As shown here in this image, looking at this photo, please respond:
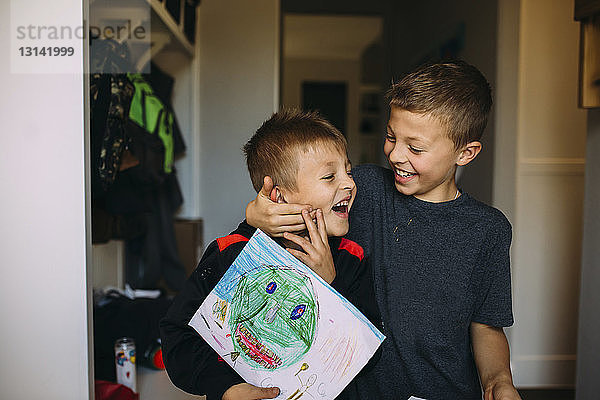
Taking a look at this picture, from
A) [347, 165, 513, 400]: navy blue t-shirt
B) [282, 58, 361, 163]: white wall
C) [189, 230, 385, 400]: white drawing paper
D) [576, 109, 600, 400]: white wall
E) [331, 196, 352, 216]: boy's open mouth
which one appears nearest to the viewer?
[189, 230, 385, 400]: white drawing paper

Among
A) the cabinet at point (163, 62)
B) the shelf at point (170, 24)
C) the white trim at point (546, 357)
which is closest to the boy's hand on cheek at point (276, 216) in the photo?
the cabinet at point (163, 62)

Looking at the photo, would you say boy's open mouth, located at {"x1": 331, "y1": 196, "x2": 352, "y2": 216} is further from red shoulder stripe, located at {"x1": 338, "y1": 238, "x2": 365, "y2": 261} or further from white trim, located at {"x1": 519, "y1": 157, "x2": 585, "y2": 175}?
white trim, located at {"x1": 519, "y1": 157, "x2": 585, "y2": 175}

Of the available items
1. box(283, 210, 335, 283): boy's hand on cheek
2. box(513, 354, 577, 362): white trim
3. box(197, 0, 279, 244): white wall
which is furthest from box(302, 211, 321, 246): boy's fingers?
box(513, 354, 577, 362): white trim

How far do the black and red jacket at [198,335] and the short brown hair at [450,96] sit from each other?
32 centimetres

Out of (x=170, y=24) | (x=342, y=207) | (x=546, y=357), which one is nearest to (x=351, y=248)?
(x=342, y=207)

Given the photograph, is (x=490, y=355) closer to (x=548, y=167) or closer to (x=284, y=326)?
(x=284, y=326)

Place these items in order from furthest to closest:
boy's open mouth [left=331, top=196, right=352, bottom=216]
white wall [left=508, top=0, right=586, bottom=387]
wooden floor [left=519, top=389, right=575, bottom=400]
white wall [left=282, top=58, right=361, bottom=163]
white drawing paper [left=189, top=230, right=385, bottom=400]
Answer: white wall [left=282, top=58, right=361, bottom=163]
white wall [left=508, top=0, right=586, bottom=387]
wooden floor [left=519, top=389, right=575, bottom=400]
boy's open mouth [left=331, top=196, right=352, bottom=216]
white drawing paper [left=189, top=230, right=385, bottom=400]

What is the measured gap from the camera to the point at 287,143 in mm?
921

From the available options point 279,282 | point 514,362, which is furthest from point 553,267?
point 279,282

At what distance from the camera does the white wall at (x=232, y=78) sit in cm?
277

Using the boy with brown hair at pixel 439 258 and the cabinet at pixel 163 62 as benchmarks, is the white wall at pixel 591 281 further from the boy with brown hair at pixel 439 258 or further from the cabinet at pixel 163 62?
the cabinet at pixel 163 62

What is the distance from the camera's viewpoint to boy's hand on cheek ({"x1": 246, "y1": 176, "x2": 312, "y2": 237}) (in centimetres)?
88

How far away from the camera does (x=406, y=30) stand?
177 inches

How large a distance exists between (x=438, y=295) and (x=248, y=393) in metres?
0.40
